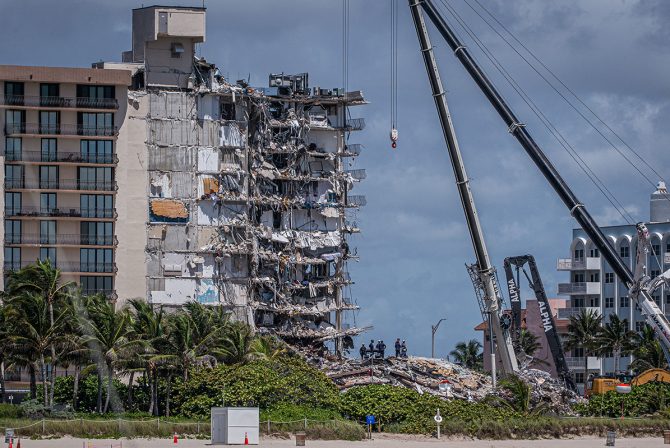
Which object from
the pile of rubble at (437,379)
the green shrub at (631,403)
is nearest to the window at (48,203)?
the pile of rubble at (437,379)

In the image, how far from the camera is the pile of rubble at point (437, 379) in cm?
10969

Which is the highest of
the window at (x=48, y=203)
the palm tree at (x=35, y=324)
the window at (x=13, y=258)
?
the window at (x=48, y=203)

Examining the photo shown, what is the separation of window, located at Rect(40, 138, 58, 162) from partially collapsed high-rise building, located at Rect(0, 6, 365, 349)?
11cm

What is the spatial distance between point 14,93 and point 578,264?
64895 mm

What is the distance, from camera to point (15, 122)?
132 m

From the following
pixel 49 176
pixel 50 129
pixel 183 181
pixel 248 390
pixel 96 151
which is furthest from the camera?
pixel 183 181

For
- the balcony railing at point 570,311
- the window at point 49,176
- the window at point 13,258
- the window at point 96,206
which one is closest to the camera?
the window at point 13,258

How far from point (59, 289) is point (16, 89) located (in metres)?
32.6

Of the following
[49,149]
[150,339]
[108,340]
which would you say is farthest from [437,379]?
[49,149]

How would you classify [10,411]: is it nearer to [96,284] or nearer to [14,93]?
[96,284]

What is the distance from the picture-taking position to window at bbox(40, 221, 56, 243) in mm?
132375

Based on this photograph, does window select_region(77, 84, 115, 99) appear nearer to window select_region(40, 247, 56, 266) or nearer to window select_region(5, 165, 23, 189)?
window select_region(5, 165, 23, 189)

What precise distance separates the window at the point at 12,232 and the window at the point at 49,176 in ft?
12.0

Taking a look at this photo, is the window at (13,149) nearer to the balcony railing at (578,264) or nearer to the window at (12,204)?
the window at (12,204)
